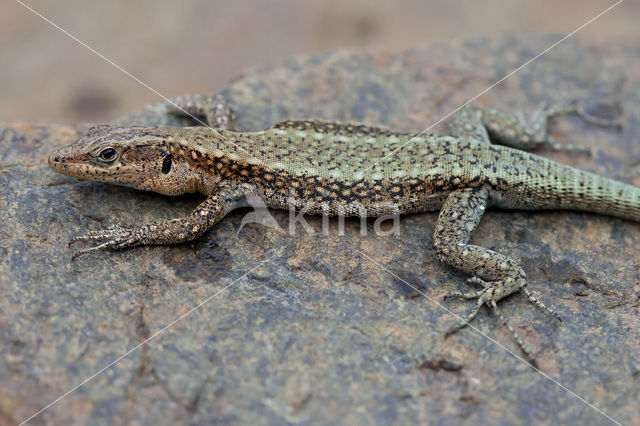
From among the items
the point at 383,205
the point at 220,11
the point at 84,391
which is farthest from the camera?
the point at 220,11

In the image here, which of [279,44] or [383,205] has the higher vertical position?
[279,44]

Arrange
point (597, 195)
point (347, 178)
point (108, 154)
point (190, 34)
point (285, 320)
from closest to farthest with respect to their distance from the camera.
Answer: point (285, 320) < point (108, 154) < point (347, 178) < point (597, 195) < point (190, 34)

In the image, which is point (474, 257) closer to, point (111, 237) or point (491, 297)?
point (491, 297)

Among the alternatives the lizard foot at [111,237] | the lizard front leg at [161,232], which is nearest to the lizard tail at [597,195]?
the lizard front leg at [161,232]

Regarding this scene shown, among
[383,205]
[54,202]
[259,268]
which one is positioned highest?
[54,202]

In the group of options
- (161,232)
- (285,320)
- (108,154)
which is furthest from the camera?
(108,154)

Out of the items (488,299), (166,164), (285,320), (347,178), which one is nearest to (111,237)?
(166,164)

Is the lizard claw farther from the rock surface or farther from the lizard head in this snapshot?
the lizard head

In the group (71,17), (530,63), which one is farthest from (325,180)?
(71,17)

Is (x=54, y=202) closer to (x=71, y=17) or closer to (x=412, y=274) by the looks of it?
(x=412, y=274)
